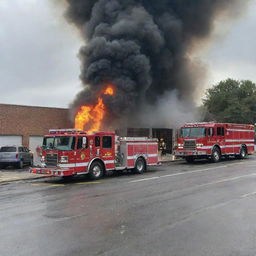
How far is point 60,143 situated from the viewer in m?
12.9

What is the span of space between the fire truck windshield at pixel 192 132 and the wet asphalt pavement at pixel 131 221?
9949 millimetres

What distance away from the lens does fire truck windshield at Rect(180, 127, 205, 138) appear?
2041cm

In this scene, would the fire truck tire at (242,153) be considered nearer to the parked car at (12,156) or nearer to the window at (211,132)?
the window at (211,132)

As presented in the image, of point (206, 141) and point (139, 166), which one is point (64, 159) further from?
point (206, 141)

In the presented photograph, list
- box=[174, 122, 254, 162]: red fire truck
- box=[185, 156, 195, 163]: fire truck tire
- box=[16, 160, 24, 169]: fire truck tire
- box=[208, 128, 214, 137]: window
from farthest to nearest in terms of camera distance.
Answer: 1. box=[185, 156, 195, 163]: fire truck tire
2. box=[208, 128, 214, 137]: window
3. box=[174, 122, 254, 162]: red fire truck
4. box=[16, 160, 24, 169]: fire truck tire

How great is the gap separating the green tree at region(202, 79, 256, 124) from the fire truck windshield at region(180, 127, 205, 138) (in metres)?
30.1

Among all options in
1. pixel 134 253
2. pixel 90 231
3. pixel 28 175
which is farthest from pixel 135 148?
pixel 134 253

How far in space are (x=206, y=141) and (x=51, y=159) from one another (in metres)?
10.6

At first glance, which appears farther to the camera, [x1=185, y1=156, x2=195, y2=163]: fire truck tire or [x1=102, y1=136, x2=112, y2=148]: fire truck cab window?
[x1=185, y1=156, x2=195, y2=163]: fire truck tire

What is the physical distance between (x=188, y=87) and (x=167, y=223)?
2289 centimetres

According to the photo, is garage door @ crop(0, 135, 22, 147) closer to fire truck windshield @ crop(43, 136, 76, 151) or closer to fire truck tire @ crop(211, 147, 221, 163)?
fire truck windshield @ crop(43, 136, 76, 151)

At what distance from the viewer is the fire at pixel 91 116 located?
18.2 m

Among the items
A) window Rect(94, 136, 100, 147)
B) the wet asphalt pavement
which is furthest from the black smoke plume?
the wet asphalt pavement

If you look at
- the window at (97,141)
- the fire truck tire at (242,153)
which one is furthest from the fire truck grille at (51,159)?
the fire truck tire at (242,153)
